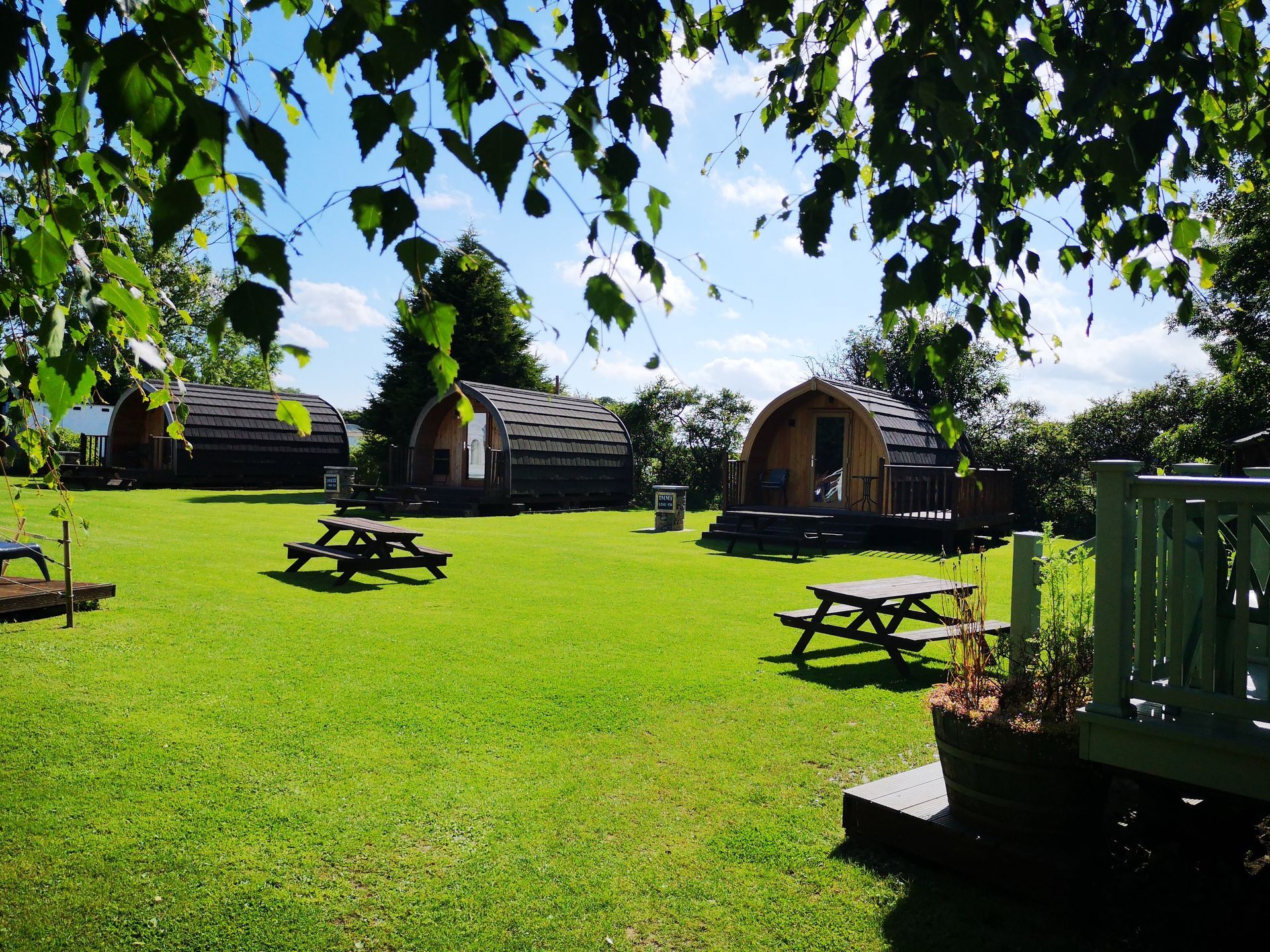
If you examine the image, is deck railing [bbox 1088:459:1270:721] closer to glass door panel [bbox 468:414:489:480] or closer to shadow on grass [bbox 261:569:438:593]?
shadow on grass [bbox 261:569:438:593]

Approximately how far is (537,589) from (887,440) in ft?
33.5

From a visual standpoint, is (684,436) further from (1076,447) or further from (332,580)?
(332,580)

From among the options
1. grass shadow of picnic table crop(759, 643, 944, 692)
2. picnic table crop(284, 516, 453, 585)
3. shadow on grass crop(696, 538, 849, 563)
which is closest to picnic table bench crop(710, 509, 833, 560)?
shadow on grass crop(696, 538, 849, 563)

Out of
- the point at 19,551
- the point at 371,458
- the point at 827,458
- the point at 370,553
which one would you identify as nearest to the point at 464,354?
the point at 371,458

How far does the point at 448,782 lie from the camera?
473 centimetres

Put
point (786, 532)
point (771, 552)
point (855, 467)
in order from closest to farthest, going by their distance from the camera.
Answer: point (771, 552) < point (786, 532) < point (855, 467)

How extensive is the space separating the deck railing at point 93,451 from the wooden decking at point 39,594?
21.4 metres

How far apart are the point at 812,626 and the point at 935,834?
396cm

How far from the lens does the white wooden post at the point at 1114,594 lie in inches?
134

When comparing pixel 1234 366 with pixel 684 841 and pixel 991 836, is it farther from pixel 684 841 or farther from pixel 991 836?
pixel 684 841

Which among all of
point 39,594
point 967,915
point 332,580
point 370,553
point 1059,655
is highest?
point 1059,655

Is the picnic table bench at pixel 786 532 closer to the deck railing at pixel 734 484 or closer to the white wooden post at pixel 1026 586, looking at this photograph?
the deck railing at pixel 734 484

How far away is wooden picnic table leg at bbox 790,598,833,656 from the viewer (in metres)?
7.75

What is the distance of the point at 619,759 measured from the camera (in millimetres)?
5125
